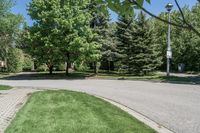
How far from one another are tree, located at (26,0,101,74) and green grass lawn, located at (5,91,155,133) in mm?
20733

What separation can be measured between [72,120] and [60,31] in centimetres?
2461

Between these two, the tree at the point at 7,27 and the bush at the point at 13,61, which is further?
the bush at the point at 13,61

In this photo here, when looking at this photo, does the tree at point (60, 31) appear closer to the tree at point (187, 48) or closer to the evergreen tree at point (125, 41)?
the evergreen tree at point (125, 41)

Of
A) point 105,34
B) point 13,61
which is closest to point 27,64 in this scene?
point 13,61

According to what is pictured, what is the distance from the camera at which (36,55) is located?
36.2 metres

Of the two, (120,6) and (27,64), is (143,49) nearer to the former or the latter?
(27,64)

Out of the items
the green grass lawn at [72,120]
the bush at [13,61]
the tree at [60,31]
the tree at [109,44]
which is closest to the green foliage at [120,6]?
the green grass lawn at [72,120]

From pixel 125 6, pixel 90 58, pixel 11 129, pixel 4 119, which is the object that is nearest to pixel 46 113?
pixel 4 119

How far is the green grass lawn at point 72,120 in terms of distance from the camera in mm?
8969

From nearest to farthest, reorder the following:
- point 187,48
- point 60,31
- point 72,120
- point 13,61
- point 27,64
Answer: point 72,120 < point 60,31 < point 13,61 < point 187,48 < point 27,64

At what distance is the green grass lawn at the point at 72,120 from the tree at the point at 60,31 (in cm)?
2073

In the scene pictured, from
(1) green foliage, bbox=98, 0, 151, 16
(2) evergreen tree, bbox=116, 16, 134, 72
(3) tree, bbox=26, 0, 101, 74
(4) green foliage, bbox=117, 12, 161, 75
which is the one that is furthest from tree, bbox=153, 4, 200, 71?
(1) green foliage, bbox=98, 0, 151, 16

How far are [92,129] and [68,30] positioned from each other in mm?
26497

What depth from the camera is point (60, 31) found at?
34.1 m
